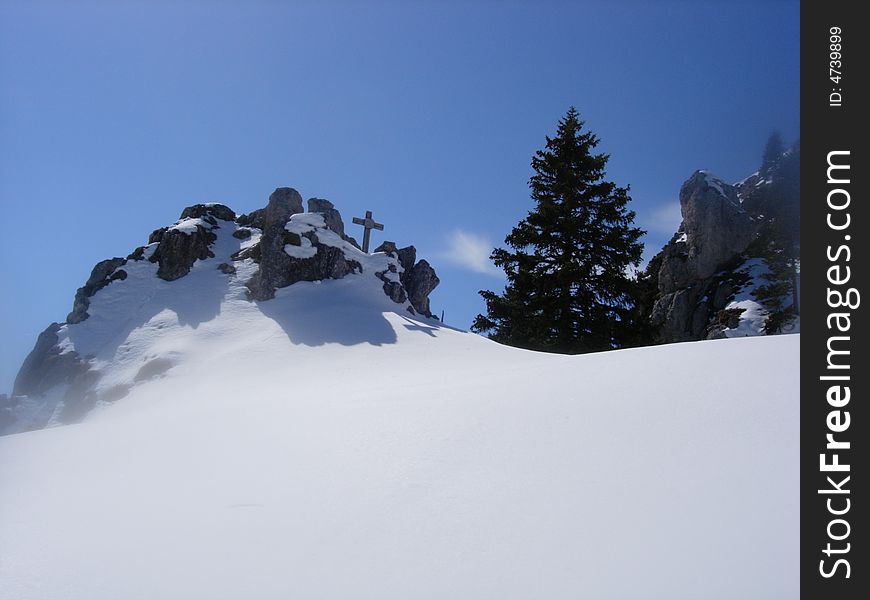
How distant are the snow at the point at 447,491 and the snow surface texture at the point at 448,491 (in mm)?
19

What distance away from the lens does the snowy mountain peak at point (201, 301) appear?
1655 centimetres

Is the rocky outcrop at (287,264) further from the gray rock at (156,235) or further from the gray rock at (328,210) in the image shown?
the gray rock at (156,235)

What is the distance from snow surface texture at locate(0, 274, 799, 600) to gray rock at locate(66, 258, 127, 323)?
1659 centimetres

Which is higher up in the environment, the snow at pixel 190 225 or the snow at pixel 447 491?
the snow at pixel 190 225

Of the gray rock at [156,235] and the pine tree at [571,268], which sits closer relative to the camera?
the pine tree at [571,268]

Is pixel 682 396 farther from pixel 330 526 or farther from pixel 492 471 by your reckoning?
pixel 330 526

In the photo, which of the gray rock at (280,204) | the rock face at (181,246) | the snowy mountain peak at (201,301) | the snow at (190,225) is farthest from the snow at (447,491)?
the snow at (190,225)

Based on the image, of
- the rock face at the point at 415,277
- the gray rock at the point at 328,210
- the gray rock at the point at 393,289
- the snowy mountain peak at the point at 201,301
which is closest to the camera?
the snowy mountain peak at the point at 201,301

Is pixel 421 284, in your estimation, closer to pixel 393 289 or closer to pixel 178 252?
pixel 393 289

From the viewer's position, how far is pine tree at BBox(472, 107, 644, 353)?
20.2 meters

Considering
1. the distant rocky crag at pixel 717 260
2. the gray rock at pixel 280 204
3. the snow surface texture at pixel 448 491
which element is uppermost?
the distant rocky crag at pixel 717 260

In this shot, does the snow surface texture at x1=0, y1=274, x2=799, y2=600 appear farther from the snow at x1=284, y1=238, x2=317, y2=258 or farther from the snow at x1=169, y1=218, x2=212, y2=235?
the snow at x1=169, y1=218, x2=212, y2=235
